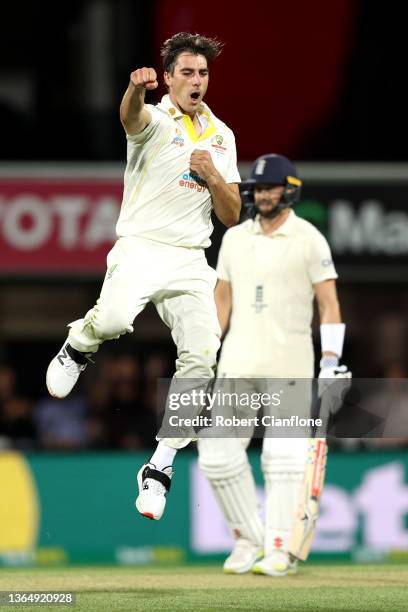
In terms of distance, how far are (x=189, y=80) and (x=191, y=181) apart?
50cm

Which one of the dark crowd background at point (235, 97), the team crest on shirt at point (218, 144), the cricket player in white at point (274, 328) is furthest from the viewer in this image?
the dark crowd background at point (235, 97)

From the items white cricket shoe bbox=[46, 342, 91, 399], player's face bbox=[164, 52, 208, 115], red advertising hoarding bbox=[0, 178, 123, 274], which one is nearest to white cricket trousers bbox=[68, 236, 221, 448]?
white cricket shoe bbox=[46, 342, 91, 399]

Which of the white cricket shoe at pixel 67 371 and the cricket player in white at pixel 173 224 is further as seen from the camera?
the white cricket shoe at pixel 67 371

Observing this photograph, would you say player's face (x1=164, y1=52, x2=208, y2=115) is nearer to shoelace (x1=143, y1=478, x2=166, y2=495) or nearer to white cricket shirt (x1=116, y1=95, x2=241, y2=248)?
white cricket shirt (x1=116, y1=95, x2=241, y2=248)

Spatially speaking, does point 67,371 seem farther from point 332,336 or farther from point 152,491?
point 332,336

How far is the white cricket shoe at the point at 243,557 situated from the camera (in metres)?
10.0

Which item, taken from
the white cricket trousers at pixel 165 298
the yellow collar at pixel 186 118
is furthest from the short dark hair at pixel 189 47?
the white cricket trousers at pixel 165 298

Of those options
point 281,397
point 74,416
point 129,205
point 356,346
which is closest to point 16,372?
point 74,416

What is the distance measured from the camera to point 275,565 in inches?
383

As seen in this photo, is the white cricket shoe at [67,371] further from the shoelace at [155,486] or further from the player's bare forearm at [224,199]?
the player's bare forearm at [224,199]

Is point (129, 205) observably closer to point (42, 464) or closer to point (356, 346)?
point (42, 464)

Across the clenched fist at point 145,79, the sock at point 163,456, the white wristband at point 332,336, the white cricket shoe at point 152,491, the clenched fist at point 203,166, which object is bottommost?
the white cricket shoe at point 152,491

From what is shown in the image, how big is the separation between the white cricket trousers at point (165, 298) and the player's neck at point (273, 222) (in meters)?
1.42

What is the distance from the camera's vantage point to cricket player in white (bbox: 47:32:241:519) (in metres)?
8.41
